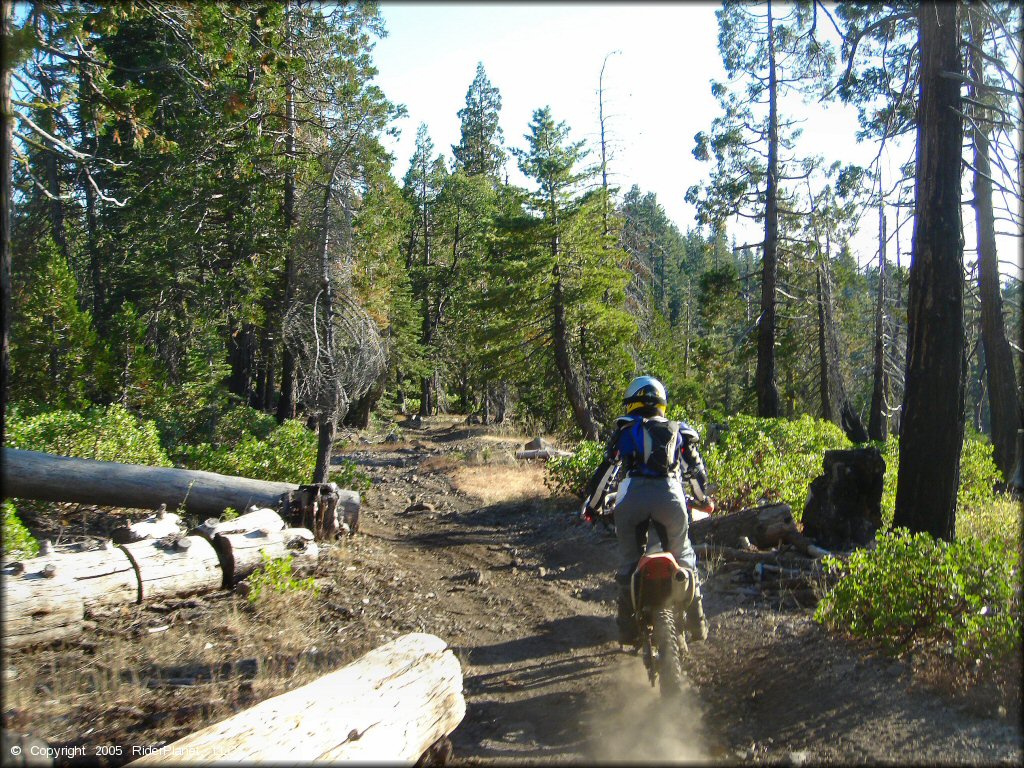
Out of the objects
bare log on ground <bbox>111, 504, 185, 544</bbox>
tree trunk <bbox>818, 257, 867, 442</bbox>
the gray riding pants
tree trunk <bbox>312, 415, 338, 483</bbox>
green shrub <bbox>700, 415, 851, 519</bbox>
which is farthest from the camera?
tree trunk <bbox>818, 257, 867, 442</bbox>

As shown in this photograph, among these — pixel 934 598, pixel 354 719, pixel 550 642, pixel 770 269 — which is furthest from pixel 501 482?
pixel 354 719

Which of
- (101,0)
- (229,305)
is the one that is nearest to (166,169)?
(229,305)

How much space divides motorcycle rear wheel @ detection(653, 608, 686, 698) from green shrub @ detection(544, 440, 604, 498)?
8.11 m

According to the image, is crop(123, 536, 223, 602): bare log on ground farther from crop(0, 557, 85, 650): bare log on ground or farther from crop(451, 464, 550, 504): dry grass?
crop(451, 464, 550, 504): dry grass

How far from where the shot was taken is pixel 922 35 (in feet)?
26.3

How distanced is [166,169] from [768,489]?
17.3 metres

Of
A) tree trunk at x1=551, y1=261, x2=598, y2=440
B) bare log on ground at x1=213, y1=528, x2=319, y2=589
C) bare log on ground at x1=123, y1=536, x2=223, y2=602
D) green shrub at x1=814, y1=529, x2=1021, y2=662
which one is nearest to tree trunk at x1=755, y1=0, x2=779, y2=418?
tree trunk at x1=551, y1=261, x2=598, y2=440

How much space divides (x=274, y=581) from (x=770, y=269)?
60.2 feet

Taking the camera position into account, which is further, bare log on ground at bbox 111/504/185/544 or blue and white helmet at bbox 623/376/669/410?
bare log on ground at bbox 111/504/185/544

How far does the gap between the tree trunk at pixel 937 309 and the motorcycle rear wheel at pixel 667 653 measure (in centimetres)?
420

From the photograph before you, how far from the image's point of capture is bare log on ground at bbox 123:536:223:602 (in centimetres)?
712

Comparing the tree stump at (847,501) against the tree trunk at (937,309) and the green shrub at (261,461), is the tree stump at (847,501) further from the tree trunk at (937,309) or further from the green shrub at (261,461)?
the green shrub at (261,461)

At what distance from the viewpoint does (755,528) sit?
349 inches

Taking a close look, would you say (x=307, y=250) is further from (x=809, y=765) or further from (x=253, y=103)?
(x=809, y=765)
